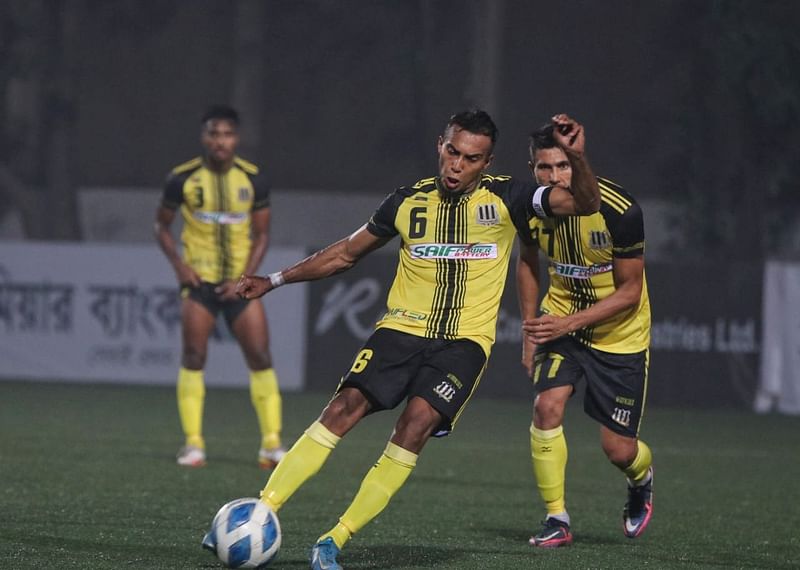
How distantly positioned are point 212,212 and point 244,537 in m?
5.14

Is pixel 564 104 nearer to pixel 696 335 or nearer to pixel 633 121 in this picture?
pixel 633 121

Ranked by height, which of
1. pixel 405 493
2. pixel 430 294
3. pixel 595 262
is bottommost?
pixel 405 493

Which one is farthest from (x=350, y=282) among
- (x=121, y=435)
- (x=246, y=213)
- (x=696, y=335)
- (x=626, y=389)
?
(x=626, y=389)

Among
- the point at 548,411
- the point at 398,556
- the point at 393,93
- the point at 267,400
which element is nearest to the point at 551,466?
the point at 548,411

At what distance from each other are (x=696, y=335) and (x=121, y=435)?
21.9ft

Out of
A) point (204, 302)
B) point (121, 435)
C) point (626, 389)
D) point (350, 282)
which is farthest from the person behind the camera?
point (350, 282)

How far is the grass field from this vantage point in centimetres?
710

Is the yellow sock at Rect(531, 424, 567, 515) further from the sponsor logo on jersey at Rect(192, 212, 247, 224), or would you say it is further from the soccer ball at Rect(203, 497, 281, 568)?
Result: the sponsor logo on jersey at Rect(192, 212, 247, 224)

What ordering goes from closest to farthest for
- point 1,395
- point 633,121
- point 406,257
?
point 406,257
point 1,395
point 633,121

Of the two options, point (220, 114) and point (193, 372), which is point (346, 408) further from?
point (193, 372)

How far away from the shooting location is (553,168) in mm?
7539

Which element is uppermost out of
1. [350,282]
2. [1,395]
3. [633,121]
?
[633,121]

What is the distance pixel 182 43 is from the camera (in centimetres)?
2997

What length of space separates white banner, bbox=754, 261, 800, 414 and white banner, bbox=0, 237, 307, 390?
15.9ft
